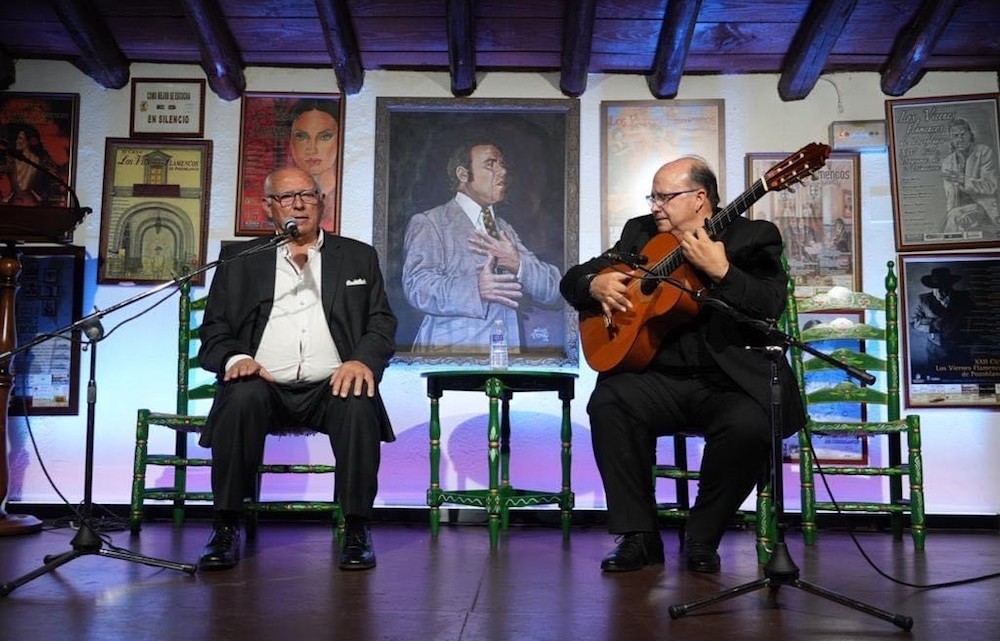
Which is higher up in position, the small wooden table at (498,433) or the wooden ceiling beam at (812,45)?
the wooden ceiling beam at (812,45)

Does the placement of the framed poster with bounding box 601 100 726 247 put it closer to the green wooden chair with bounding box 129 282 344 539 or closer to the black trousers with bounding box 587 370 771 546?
the black trousers with bounding box 587 370 771 546

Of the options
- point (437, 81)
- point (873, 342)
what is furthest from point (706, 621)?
point (437, 81)

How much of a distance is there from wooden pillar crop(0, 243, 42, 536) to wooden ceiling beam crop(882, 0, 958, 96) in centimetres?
440

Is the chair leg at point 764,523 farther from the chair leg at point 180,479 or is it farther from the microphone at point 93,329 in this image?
the chair leg at point 180,479

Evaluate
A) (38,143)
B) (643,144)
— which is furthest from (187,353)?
(643,144)

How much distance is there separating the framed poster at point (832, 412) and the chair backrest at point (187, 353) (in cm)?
293

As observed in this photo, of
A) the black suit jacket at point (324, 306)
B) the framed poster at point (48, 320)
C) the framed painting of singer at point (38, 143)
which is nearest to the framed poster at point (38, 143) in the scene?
the framed painting of singer at point (38, 143)

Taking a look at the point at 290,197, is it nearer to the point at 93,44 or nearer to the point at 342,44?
the point at 342,44

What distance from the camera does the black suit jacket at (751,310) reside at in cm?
328

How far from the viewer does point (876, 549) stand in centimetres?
406

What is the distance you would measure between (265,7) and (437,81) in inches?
38.8

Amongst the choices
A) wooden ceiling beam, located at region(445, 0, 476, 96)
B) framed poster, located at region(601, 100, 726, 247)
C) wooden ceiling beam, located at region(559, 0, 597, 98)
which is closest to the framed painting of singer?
wooden ceiling beam, located at region(445, 0, 476, 96)

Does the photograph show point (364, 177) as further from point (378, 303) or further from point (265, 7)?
point (378, 303)

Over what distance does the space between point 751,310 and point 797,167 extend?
0.49 meters
